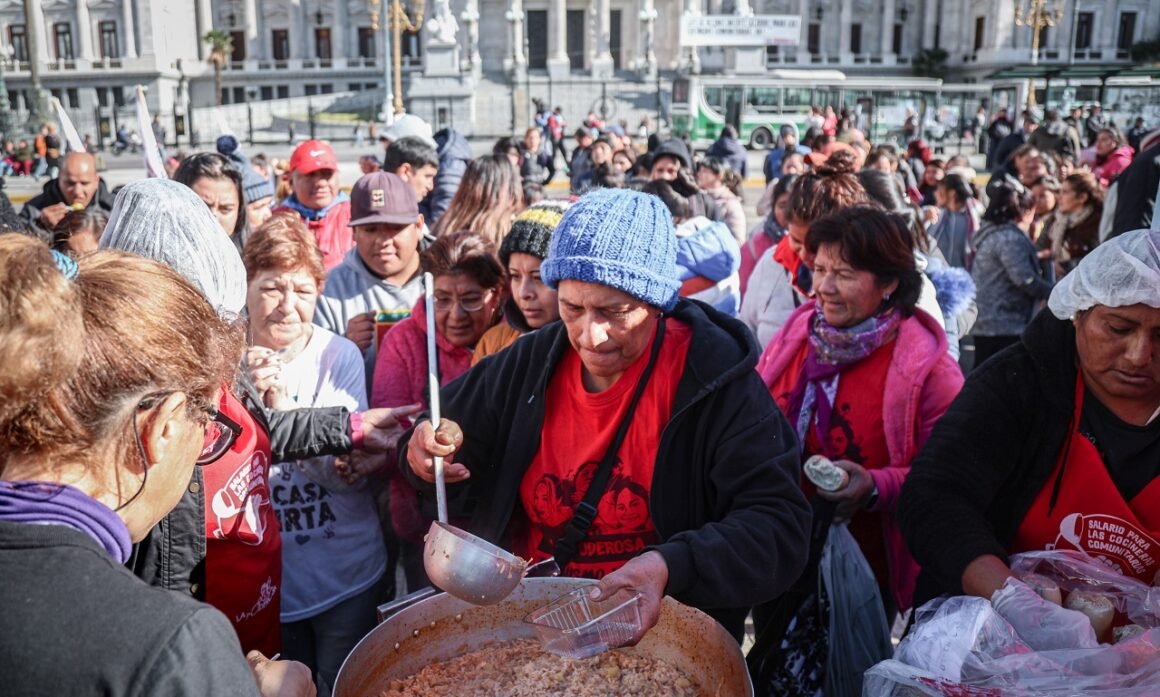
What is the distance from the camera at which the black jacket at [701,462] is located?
1.90 meters

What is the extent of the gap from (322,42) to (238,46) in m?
4.78

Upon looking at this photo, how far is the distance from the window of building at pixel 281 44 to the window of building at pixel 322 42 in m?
1.64

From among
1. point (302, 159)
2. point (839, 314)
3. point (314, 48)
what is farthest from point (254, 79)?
point (839, 314)

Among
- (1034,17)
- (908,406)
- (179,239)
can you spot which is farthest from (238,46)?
(908,406)

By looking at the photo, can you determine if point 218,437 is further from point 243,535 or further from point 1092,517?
point 1092,517

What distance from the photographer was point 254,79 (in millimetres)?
50344

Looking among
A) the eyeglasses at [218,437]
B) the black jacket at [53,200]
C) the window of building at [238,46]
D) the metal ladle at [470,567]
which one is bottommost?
the metal ladle at [470,567]

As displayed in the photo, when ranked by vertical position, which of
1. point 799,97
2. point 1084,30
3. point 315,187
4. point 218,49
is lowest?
point 315,187

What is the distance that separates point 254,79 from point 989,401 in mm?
53786

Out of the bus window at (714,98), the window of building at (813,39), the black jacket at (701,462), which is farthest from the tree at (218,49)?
the black jacket at (701,462)

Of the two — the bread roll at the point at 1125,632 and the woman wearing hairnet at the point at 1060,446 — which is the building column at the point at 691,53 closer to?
the woman wearing hairnet at the point at 1060,446

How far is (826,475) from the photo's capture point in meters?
2.58

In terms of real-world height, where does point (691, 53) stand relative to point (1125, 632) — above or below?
above

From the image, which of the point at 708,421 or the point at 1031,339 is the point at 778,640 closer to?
the point at 708,421
